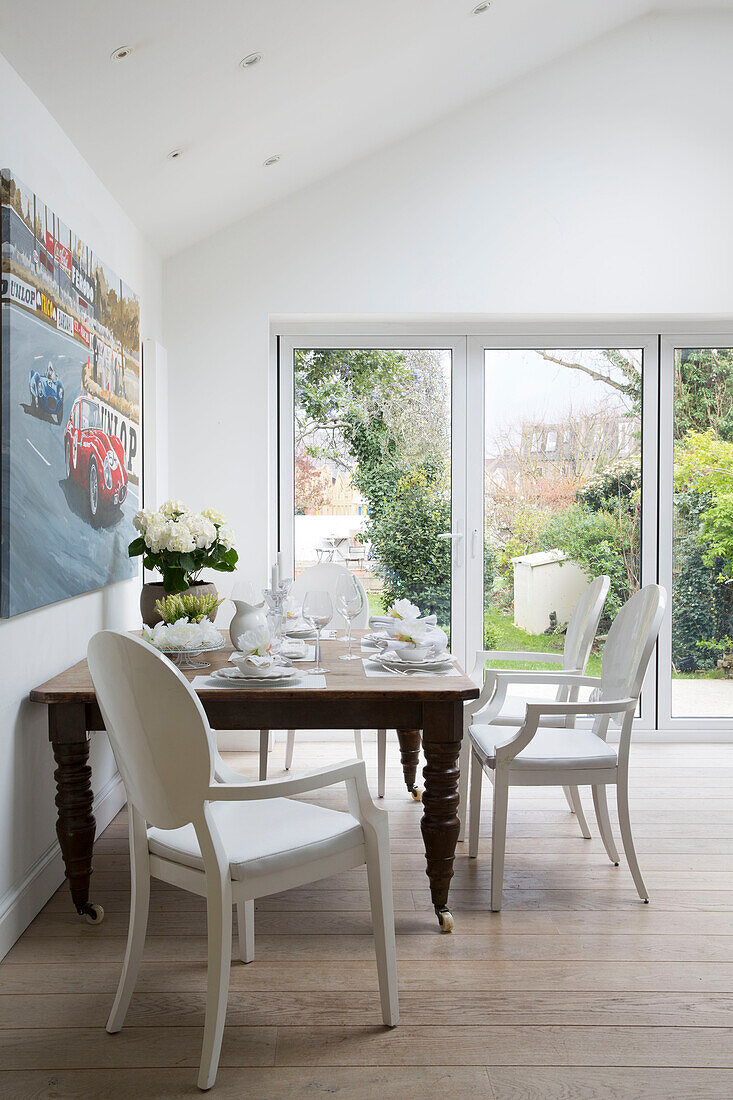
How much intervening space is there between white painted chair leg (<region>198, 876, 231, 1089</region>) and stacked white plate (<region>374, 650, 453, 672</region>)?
101 cm

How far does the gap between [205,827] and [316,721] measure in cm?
70

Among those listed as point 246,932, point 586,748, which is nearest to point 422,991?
point 246,932

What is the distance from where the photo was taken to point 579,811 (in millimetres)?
3150

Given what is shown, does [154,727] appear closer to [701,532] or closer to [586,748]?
[586,748]

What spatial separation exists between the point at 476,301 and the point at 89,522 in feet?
7.25

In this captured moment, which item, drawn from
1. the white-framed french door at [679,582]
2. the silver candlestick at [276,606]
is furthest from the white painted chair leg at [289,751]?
the white-framed french door at [679,582]

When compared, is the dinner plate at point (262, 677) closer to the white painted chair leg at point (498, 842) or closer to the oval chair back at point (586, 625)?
the white painted chair leg at point (498, 842)

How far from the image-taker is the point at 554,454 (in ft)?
14.6

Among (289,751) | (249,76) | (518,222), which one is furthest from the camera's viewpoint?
(518,222)

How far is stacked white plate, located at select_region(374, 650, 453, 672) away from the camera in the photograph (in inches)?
103

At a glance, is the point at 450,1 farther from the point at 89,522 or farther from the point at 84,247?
the point at 89,522

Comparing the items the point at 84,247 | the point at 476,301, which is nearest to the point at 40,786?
the point at 84,247

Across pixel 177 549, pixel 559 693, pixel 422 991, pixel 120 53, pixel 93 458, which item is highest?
pixel 120 53

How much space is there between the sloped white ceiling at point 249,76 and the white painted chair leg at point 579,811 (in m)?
2.77
